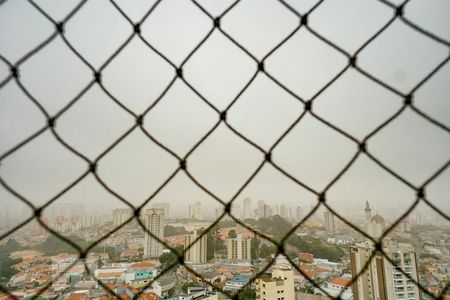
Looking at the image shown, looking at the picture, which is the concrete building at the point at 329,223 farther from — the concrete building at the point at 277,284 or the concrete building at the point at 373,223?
the concrete building at the point at 277,284

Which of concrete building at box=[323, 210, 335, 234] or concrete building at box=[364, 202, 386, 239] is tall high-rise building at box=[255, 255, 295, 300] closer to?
concrete building at box=[323, 210, 335, 234]

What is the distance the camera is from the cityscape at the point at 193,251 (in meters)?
0.93

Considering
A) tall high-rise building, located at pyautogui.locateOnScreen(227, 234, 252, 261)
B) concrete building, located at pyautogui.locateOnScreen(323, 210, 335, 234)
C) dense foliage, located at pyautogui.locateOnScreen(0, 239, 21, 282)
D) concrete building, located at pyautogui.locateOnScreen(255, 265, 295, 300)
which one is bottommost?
concrete building, located at pyautogui.locateOnScreen(255, 265, 295, 300)

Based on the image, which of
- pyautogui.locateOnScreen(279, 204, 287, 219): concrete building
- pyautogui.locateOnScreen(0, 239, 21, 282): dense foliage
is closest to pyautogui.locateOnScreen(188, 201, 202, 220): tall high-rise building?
pyautogui.locateOnScreen(279, 204, 287, 219): concrete building

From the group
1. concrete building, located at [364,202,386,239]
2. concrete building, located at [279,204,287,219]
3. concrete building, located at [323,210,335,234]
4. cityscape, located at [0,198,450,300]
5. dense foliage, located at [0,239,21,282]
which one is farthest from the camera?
concrete building, located at [323,210,335,234]

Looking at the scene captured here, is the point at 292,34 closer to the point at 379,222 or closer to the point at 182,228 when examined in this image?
the point at 379,222

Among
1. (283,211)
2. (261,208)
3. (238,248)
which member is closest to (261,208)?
(261,208)

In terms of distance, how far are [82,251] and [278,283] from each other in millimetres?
1934

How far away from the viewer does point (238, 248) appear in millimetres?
2498

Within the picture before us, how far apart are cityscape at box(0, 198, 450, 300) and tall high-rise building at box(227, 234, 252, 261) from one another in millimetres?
10

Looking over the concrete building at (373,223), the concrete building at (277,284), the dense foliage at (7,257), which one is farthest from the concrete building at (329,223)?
the dense foliage at (7,257)

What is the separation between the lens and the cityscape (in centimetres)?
93

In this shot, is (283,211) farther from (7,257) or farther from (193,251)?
(7,257)

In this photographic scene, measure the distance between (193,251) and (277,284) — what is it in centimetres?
90
